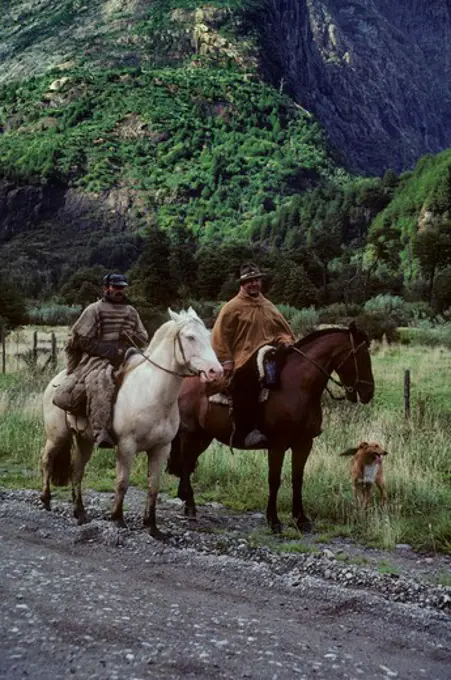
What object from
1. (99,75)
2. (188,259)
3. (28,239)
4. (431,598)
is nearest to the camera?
(431,598)

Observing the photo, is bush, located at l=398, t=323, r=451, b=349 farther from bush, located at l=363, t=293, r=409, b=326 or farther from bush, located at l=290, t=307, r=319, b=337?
bush, located at l=363, t=293, r=409, b=326

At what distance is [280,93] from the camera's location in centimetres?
16788

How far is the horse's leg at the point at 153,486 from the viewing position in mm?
7875

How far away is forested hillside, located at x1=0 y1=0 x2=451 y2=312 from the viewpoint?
85756mm

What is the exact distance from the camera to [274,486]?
8.40 metres

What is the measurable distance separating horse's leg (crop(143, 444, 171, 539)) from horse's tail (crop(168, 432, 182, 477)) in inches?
43.8

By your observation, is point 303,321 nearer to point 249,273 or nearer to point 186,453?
point 249,273

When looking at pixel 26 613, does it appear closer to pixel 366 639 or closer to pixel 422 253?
pixel 366 639

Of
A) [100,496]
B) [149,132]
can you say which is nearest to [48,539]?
[100,496]

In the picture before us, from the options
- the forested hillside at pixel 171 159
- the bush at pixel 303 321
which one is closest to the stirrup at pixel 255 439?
the bush at pixel 303 321

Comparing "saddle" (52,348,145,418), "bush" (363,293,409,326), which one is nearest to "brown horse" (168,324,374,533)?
"saddle" (52,348,145,418)

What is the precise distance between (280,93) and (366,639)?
17215 centimetres

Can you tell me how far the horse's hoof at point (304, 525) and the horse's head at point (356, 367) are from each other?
142cm

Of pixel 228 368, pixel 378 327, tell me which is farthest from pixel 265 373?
pixel 378 327
